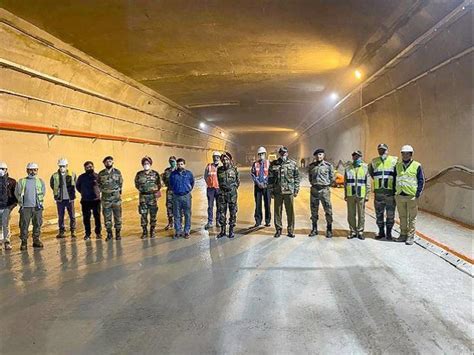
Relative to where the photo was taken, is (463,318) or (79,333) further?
(463,318)

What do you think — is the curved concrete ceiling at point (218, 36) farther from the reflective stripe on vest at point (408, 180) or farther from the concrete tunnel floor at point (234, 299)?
the concrete tunnel floor at point (234, 299)

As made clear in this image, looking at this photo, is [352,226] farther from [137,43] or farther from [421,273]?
[137,43]

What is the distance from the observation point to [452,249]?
5.97 meters

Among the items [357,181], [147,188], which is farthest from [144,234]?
[357,181]

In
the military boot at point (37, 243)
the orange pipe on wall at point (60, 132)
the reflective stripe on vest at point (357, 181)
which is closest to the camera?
the military boot at point (37, 243)

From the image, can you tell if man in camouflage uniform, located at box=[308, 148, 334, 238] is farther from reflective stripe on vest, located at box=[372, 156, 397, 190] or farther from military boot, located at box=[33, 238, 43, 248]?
military boot, located at box=[33, 238, 43, 248]

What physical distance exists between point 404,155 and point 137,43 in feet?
21.0

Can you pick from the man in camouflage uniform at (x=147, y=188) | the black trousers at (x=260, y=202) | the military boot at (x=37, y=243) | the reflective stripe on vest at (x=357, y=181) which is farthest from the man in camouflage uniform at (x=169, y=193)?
the reflective stripe on vest at (x=357, y=181)

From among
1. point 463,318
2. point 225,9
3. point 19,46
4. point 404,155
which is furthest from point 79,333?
point 19,46

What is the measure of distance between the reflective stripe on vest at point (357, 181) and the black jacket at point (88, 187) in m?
4.70

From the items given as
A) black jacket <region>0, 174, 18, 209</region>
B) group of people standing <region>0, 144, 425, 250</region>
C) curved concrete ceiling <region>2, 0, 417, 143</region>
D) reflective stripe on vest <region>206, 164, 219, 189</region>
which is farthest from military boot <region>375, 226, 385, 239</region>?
black jacket <region>0, 174, 18, 209</region>

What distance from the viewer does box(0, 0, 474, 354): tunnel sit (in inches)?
139

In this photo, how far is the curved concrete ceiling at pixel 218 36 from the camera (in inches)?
281

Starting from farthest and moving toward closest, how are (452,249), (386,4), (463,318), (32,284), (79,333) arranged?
(386,4) < (452,249) < (32,284) < (463,318) < (79,333)
